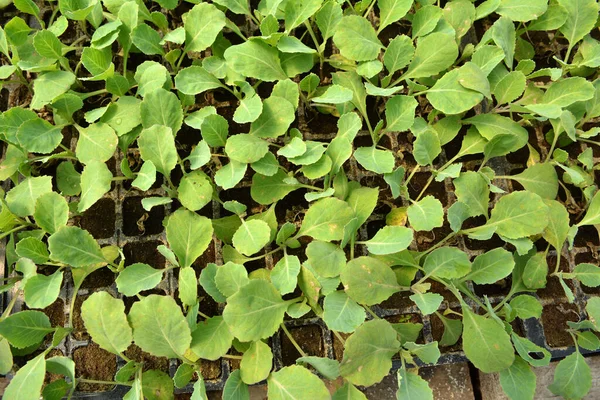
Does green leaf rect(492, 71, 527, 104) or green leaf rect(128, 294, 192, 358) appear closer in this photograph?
green leaf rect(128, 294, 192, 358)

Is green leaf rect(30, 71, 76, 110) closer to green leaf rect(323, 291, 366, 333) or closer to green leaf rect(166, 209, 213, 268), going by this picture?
green leaf rect(166, 209, 213, 268)

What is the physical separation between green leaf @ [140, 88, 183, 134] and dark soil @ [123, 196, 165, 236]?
12 cm

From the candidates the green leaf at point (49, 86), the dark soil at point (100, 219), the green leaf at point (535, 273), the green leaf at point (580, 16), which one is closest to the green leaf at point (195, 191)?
the dark soil at point (100, 219)

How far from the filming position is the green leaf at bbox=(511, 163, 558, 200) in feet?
2.57

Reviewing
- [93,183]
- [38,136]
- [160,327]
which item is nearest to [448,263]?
[160,327]

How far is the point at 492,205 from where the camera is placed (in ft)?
2.67

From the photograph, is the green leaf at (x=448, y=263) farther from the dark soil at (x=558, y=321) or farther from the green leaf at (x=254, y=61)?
the green leaf at (x=254, y=61)

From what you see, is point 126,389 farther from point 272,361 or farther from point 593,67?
point 593,67

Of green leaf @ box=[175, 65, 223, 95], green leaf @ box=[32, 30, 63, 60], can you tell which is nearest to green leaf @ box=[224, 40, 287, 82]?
green leaf @ box=[175, 65, 223, 95]

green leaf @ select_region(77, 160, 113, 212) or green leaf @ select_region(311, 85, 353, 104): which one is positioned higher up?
green leaf @ select_region(311, 85, 353, 104)

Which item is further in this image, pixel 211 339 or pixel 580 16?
pixel 580 16

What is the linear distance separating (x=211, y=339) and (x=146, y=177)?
0.23 m

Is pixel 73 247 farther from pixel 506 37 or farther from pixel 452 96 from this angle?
pixel 506 37

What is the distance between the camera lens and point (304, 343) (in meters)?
0.74
